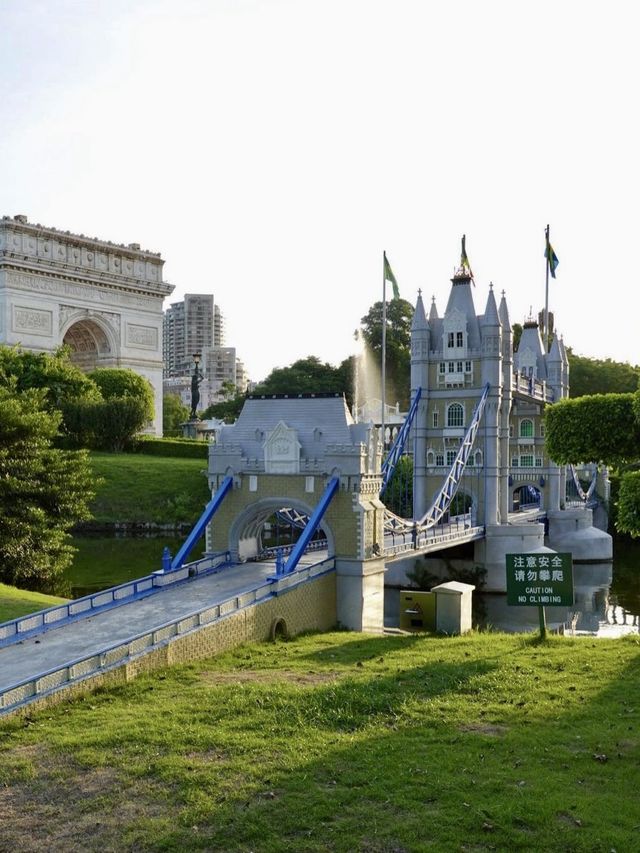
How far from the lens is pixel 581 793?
12172 millimetres

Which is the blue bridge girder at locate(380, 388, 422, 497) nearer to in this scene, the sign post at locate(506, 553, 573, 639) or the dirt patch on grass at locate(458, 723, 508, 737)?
the sign post at locate(506, 553, 573, 639)

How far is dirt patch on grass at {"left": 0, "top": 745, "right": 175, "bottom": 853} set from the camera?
11.2 meters

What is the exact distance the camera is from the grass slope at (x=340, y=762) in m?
11.2

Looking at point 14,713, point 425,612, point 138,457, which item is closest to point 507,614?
point 425,612

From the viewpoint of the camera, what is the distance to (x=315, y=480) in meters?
29.9

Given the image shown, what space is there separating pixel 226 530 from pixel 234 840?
67.8ft

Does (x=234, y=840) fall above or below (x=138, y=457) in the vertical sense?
below

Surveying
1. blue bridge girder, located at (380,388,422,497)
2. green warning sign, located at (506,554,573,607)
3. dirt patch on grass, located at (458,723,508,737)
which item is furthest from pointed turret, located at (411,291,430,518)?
dirt patch on grass, located at (458,723,508,737)

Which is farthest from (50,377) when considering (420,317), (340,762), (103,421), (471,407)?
(340,762)

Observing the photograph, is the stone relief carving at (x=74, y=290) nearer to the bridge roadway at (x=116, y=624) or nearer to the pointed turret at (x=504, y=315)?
the pointed turret at (x=504, y=315)

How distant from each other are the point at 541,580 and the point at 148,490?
5095 centimetres

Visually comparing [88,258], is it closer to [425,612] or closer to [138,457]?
[138,457]

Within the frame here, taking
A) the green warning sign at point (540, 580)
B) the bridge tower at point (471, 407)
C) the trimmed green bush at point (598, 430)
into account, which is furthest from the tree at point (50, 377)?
the green warning sign at point (540, 580)

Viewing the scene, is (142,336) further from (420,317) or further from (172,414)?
(420,317)
